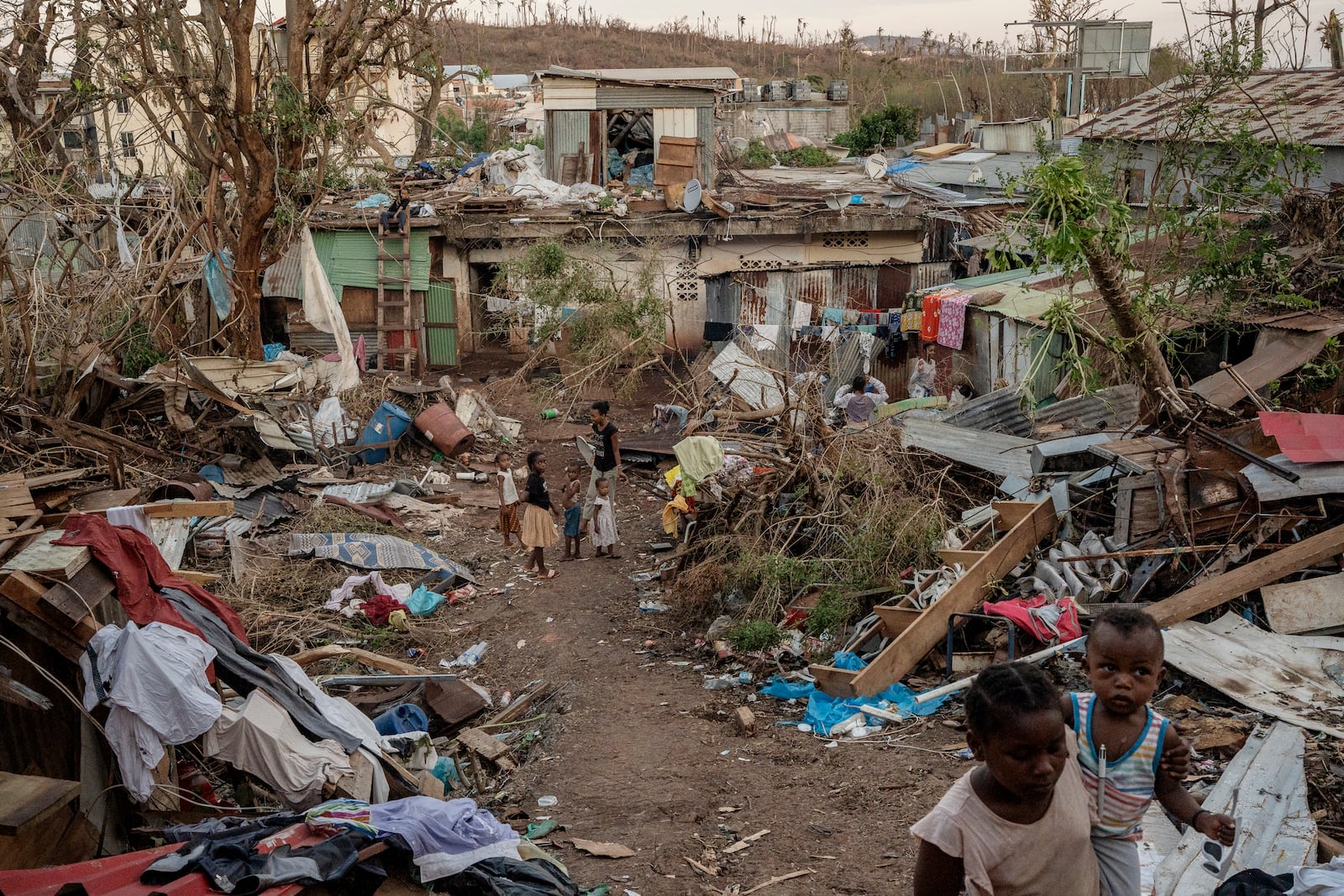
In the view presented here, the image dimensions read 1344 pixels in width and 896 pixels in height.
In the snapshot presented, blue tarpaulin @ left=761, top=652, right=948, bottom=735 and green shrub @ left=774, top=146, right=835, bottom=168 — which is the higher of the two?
green shrub @ left=774, top=146, right=835, bottom=168

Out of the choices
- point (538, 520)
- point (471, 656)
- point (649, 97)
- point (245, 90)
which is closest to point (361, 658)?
point (471, 656)

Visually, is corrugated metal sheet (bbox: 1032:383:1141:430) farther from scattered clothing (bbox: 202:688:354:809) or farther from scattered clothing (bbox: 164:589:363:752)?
scattered clothing (bbox: 202:688:354:809)

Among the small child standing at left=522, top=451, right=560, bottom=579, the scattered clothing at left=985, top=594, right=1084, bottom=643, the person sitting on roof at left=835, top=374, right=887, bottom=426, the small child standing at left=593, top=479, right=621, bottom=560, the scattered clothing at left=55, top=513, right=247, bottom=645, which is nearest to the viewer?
the scattered clothing at left=55, top=513, right=247, bottom=645

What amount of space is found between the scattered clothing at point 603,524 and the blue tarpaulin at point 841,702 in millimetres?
3395

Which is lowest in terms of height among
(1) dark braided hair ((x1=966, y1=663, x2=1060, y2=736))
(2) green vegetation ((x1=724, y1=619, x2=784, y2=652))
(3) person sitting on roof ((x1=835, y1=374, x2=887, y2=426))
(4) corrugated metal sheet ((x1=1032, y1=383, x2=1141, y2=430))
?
(2) green vegetation ((x1=724, y1=619, x2=784, y2=652))

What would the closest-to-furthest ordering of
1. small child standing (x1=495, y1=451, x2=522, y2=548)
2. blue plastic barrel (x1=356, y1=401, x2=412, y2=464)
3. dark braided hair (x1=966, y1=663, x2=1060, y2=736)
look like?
1. dark braided hair (x1=966, y1=663, x2=1060, y2=736)
2. small child standing (x1=495, y1=451, x2=522, y2=548)
3. blue plastic barrel (x1=356, y1=401, x2=412, y2=464)

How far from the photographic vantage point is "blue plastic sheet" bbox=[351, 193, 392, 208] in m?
19.0

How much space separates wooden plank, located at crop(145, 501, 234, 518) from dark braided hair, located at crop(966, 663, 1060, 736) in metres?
5.22

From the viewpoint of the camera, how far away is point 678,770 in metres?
6.38

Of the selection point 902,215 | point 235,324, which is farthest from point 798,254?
point 235,324

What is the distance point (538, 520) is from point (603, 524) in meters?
0.68

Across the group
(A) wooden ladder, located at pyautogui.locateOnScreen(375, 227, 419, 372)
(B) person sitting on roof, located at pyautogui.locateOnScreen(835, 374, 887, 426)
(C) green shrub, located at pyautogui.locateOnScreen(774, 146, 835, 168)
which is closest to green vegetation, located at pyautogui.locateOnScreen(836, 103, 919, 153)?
(C) green shrub, located at pyautogui.locateOnScreen(774, 146, 835, 168)

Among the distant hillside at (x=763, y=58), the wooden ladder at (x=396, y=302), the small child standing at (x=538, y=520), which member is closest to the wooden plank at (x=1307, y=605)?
the small child standing at (x=538, y=520)

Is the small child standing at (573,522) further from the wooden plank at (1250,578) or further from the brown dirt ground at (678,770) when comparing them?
the wooden plank at (1250,578)
